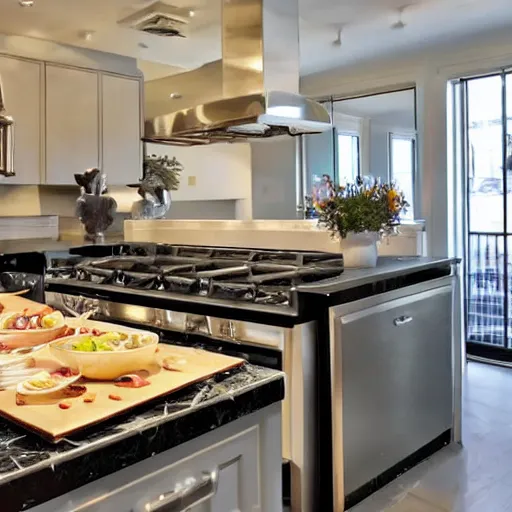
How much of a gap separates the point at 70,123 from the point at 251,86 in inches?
95.7

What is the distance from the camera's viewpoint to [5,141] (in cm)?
138

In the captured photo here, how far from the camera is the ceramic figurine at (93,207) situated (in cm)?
438

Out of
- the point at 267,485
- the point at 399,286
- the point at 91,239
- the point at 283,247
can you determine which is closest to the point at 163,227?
the point at 91,239

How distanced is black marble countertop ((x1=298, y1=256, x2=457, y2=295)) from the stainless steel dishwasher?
74 mm

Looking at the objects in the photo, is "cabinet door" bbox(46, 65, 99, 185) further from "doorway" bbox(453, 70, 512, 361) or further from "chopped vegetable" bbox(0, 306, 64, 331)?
"chopped vegetable" bbox(0, 306, 64, 331)

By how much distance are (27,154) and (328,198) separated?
3.02 metres

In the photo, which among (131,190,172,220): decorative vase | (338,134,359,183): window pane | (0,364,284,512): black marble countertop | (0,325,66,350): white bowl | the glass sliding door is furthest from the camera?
(338,134,359,183): window pane

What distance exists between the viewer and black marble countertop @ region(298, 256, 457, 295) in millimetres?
2125

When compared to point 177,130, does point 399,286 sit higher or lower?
lower

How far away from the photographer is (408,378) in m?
2.57

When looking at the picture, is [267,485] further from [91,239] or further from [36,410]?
[91,239]

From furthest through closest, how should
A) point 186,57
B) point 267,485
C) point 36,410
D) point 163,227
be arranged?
point 186,57 → point 163,227 → point 267,485 → point 36,410

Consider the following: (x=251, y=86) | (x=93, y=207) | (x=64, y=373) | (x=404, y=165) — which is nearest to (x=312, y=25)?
(x=251, y=86)

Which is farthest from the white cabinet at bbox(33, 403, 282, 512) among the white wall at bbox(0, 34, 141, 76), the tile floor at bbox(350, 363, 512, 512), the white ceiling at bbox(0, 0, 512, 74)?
the white wall at bbox(0, 34, 141, 76)
